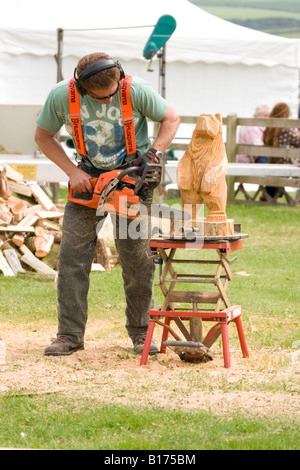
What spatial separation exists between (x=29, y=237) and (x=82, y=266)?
→ 11.8 ft

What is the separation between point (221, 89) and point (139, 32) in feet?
7.55

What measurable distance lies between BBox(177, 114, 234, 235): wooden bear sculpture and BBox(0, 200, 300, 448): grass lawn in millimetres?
988

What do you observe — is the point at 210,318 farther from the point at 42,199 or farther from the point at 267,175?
the point at 267,175

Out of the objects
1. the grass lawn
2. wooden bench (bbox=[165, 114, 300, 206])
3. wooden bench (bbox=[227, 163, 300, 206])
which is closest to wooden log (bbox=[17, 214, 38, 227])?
the grass lawn

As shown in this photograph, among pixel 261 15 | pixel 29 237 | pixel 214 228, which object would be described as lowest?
pixel 29 237

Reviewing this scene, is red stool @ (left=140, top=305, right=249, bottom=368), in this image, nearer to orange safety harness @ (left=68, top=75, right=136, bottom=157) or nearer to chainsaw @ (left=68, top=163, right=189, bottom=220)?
chainsaw @ (left=68, top=163, right=189, bottom=220)

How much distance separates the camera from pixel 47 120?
5.00 m

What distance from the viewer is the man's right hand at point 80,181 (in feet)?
16.1

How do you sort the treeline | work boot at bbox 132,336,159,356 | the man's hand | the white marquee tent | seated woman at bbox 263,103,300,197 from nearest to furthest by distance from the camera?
1. the man's hand
2. work boot at bbox 132,336,159,356
3. seated woman at bbox 263,103,300,197
4. the white marquee tent
5. the treeline

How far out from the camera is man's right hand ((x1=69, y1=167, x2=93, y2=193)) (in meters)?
4.89

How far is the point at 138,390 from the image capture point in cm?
429

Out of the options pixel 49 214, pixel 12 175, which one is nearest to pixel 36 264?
pixel 49 214

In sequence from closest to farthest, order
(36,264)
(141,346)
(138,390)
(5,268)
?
(138,390) → (141,346) → (5,268) → (36,264)

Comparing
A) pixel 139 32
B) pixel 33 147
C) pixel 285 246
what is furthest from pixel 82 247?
pixel 139 32
